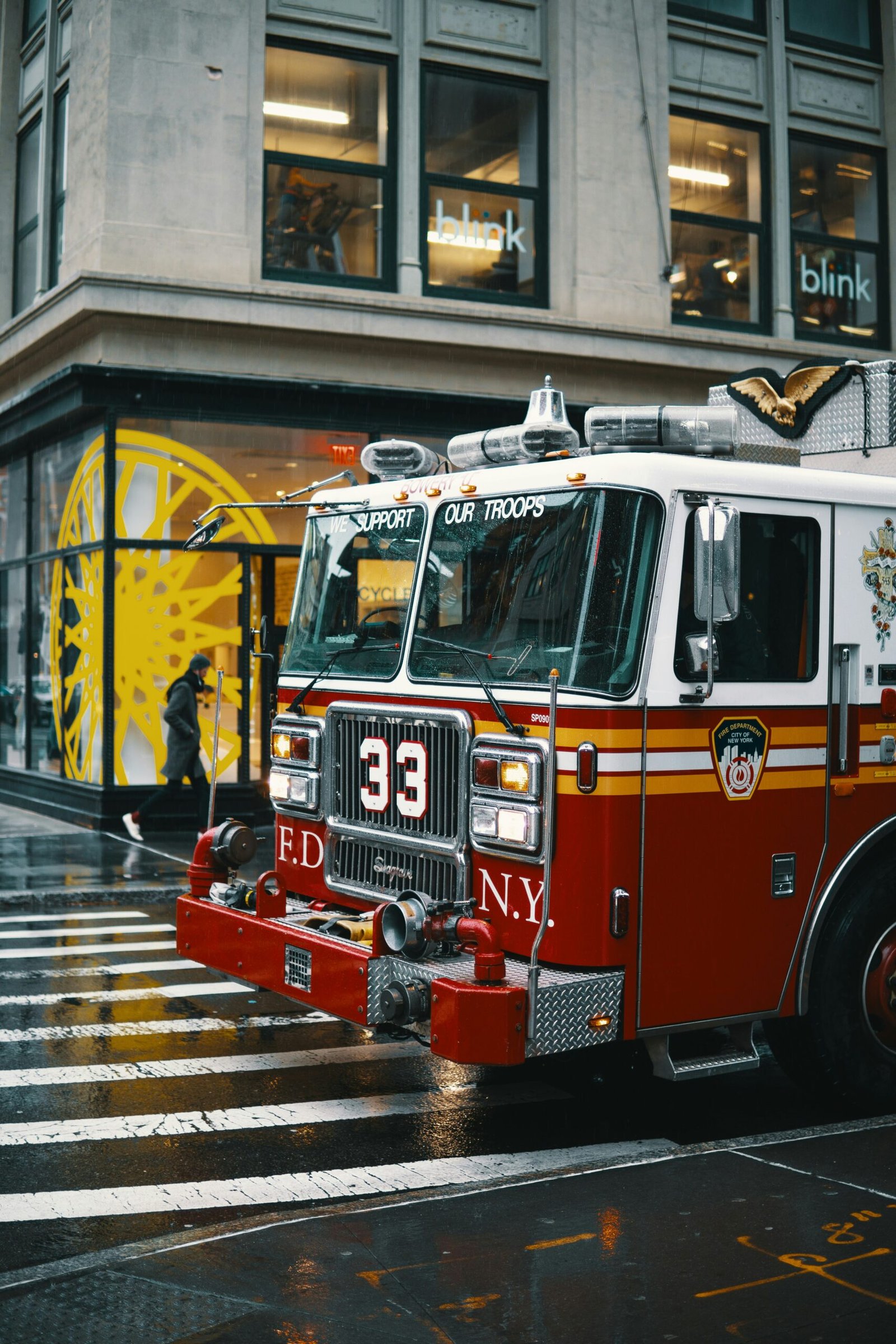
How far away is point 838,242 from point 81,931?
49.1ft

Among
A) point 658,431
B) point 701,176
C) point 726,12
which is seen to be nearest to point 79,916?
point 658,431

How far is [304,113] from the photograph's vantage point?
17016 millimetres

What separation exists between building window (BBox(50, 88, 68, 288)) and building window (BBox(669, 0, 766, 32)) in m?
7.88

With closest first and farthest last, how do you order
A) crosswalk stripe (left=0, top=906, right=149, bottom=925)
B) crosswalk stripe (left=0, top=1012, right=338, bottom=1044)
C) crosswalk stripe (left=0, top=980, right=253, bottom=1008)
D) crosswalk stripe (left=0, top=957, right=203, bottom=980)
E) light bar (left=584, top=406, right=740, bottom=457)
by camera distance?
light bar (left=584, top=406, right=740, bottom=457), crosswalk stripe (left=0, top=1012, right=338, bottom=1044), crosswalk stripe (left=0, top=980, right=253, bottom=1008), crosswalk stripe (left=0, top=957, right=203, bottom=980), crosswalk stripe (left=0, top=906, right=149, bottom=925)

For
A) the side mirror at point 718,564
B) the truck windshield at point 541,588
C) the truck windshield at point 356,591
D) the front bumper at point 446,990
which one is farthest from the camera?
the truck windshield at point 356,591

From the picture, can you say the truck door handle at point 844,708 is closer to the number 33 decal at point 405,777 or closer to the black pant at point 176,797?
the number 33 decal at point 405,777

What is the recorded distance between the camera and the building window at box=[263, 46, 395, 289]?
16891mm

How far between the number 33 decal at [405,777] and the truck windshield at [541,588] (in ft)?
1.17

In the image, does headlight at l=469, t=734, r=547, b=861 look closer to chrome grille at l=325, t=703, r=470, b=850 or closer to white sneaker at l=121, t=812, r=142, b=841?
chrome grille at l=325, t=703, r=470, b=850

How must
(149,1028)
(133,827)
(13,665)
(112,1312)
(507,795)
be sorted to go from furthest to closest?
1. (13,665)
2. (133,827)
3. (149,1028)
4. (507,795)
5. (112,1312)

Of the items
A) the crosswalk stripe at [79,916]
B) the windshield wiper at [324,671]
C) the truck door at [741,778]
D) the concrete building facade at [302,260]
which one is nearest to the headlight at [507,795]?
the truck door at [741,778]

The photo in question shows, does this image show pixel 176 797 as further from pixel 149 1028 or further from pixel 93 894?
pixel 149 1028

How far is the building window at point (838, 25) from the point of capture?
19.8m

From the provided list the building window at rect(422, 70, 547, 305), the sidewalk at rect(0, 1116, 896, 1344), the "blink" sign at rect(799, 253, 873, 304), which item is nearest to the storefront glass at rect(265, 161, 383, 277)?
the building window at rect(422, 70, 547, 305)
